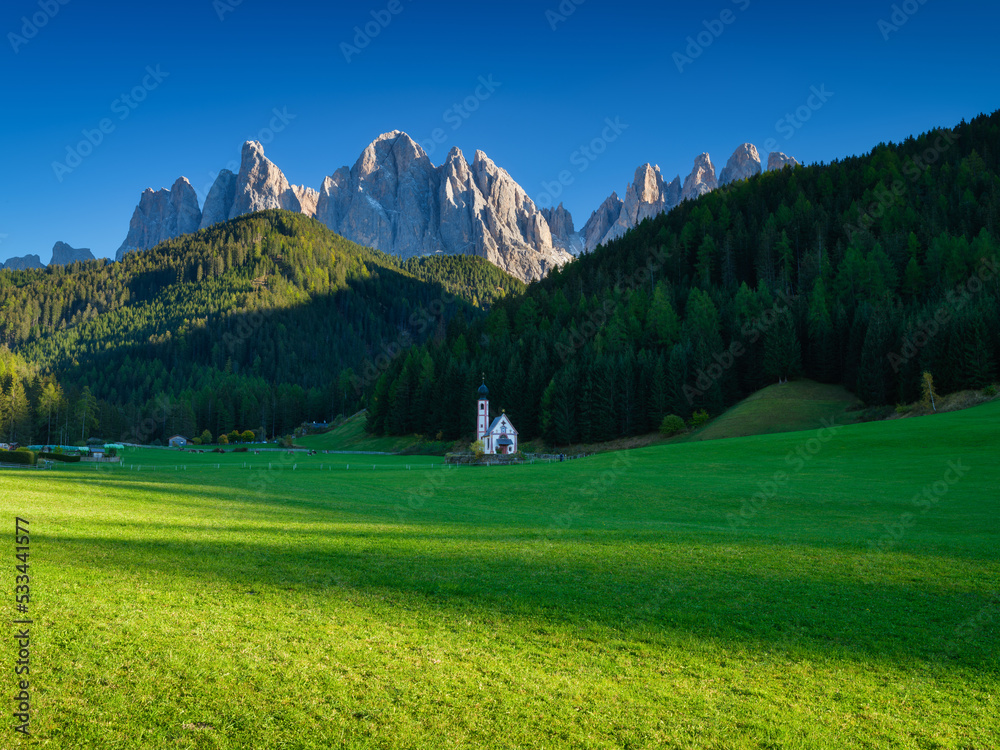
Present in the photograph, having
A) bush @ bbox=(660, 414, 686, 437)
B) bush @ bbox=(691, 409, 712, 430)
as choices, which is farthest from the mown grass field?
bush @ bbox=(691, 409, 712, 430)

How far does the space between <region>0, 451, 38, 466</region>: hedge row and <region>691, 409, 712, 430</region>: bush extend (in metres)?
76.1

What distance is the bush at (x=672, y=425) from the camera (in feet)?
262

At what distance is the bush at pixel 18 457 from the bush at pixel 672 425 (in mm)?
71812

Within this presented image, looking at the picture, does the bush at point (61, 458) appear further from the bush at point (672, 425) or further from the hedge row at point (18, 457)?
the bush at point (672, 425)

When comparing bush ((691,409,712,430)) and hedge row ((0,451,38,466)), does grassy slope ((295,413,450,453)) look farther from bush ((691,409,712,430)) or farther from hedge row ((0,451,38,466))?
hedge row ((0,451,38,466))

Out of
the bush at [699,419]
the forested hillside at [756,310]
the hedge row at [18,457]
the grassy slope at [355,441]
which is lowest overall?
the grassy slope at [355,441]

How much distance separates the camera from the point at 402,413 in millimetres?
114250

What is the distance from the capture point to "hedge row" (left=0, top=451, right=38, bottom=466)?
5300 centimetres

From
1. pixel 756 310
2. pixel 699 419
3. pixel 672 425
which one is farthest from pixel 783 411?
pixel 756 310

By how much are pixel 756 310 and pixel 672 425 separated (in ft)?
117

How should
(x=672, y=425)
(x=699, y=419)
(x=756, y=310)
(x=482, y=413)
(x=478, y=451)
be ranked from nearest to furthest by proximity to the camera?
(x=478, y=451) < (x=672, y=425) < (x=699, y=419) < (x=482, y=413) < (x=756, y=310)

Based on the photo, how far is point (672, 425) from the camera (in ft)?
262

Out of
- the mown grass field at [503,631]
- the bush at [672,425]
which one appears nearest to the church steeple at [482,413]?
the bush at [672,425]

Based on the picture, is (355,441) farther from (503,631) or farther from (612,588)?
(503,631)
